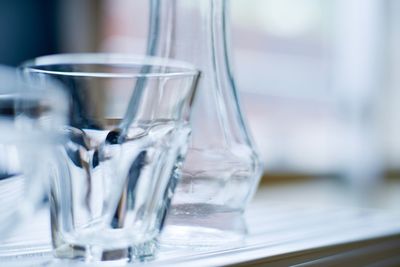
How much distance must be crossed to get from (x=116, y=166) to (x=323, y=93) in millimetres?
2001

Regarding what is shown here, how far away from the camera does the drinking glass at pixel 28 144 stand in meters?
0.27

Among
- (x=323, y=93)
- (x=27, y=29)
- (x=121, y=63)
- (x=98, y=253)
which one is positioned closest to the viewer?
(x=98, y=253)

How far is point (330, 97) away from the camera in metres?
2.21

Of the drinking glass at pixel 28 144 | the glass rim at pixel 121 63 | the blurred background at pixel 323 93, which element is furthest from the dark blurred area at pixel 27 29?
the drinking glass at pixel 28 144

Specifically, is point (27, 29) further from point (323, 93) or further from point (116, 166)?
point (116, 166)

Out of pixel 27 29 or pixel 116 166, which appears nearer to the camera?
pixel 116 166

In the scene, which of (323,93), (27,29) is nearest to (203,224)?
(27,29)

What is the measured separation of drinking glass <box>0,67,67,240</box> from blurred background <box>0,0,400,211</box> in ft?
5.78

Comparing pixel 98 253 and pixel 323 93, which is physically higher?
pixel 98 253

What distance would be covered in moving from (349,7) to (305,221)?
6.20 ft

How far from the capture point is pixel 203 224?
1.10ft

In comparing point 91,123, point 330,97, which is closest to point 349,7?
point 330,97

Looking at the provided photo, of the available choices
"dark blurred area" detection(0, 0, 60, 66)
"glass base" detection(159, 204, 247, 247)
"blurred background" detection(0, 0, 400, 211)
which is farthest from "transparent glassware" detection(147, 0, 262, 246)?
"blurred background" detection(0, 0, 400, 211)

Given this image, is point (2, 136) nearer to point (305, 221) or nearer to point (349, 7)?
point (305, 221)
